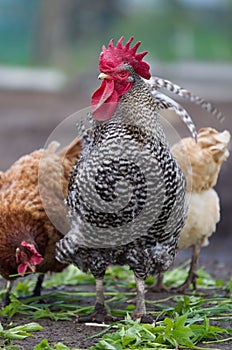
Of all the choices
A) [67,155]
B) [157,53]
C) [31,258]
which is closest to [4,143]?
[67,155]

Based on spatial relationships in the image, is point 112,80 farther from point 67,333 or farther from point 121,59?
point 67,333

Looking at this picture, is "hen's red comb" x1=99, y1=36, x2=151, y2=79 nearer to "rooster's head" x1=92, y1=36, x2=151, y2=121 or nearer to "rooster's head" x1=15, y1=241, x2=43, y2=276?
"rooster's head" x1=92, y1=36, x2=151, y2=121

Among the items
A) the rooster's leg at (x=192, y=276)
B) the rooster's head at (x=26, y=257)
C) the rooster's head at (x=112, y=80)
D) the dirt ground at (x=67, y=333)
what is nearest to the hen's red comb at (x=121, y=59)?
the rooster's head at (x=112, y=80)

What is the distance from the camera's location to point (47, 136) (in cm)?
1204

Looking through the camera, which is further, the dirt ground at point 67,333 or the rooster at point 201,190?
the rooster at point 201,190

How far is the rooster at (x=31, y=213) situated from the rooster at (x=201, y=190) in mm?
886

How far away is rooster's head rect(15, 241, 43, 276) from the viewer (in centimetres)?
489

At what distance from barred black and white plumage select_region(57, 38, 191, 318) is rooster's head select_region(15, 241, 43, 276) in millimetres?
311

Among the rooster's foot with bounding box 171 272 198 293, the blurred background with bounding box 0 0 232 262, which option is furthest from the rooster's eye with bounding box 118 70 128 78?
the blurred background with bounding box 0 0 232 262

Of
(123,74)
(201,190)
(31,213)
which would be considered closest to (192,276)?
(201,190)

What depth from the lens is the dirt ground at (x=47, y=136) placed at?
182 inches

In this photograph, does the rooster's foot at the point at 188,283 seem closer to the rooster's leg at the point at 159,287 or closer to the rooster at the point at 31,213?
the rooster's leg at the point at 159,287

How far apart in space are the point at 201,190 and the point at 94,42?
2191cm

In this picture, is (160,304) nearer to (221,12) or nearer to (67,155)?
(67,155)
